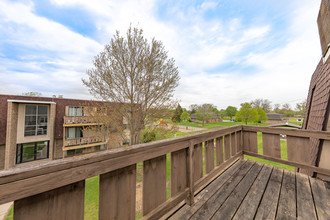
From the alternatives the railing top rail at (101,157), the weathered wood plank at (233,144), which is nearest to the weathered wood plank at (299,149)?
the weathered wood plank at (233,144)

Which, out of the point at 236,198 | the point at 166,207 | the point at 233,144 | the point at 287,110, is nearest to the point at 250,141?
the point at 233,144

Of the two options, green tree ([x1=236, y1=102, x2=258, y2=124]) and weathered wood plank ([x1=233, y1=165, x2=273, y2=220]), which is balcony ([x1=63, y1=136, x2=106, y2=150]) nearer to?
weathered wood plank ([x1=233, y1=165, x2=273, y2=220])

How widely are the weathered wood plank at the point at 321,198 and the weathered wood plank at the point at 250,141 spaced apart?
95 cm

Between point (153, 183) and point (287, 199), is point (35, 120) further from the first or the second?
point (287, 199)

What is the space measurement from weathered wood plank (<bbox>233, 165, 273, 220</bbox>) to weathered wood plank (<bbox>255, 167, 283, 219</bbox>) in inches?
1.7

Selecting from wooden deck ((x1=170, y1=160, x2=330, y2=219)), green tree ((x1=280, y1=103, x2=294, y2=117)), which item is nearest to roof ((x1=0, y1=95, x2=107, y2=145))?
wooden deck ((x1=170, y1=160, x2=330, y2=219))

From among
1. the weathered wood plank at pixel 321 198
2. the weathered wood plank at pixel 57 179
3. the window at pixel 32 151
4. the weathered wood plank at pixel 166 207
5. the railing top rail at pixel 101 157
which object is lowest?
the window at pixel 32 151

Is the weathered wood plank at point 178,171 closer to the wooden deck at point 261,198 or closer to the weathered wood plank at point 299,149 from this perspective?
the wooden deck at point 261,198

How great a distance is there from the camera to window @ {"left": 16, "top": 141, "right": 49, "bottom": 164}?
991 centimetres

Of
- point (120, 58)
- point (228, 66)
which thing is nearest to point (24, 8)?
point (120, 58)

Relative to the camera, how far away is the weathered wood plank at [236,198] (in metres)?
1.45

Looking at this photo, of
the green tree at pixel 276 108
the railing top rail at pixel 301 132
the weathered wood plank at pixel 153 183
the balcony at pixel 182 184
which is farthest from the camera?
the green tree at pixel 276 108

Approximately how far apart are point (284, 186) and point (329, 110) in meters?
2.06

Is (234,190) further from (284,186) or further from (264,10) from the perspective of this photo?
(264,10)
